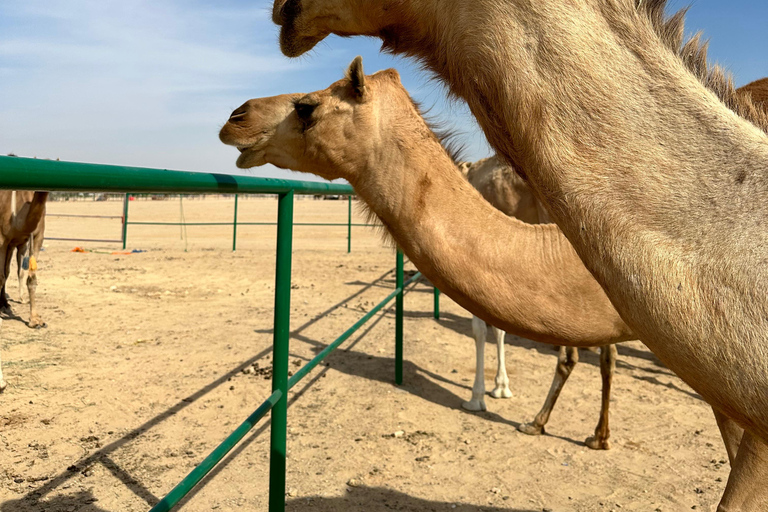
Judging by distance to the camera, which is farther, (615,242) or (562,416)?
(562,416)

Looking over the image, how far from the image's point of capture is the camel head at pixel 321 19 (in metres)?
1.07

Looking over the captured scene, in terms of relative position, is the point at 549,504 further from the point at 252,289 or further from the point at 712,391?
the point at 252,289

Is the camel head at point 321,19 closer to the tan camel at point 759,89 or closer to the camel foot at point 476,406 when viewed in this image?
the tan camel at point 759,89

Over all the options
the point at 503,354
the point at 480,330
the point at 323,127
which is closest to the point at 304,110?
the point at 323,127

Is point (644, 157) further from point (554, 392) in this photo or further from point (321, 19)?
point (554, 392)

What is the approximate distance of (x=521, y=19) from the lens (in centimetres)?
89

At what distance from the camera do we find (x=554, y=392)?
400cm

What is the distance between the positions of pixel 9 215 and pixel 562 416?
5261 millimetres

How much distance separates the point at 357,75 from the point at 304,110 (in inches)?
11.8

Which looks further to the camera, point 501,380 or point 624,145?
point 501,380

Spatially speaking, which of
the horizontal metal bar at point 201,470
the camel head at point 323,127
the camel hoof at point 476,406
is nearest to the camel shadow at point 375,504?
the horizontal metal bar at point 201,470

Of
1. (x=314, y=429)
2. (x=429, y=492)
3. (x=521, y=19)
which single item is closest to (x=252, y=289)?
(x=314, y=429)

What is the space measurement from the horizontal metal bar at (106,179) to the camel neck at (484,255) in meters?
0.61

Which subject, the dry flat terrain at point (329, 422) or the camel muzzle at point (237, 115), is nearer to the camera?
the camel muzzle at point (237, 115)
